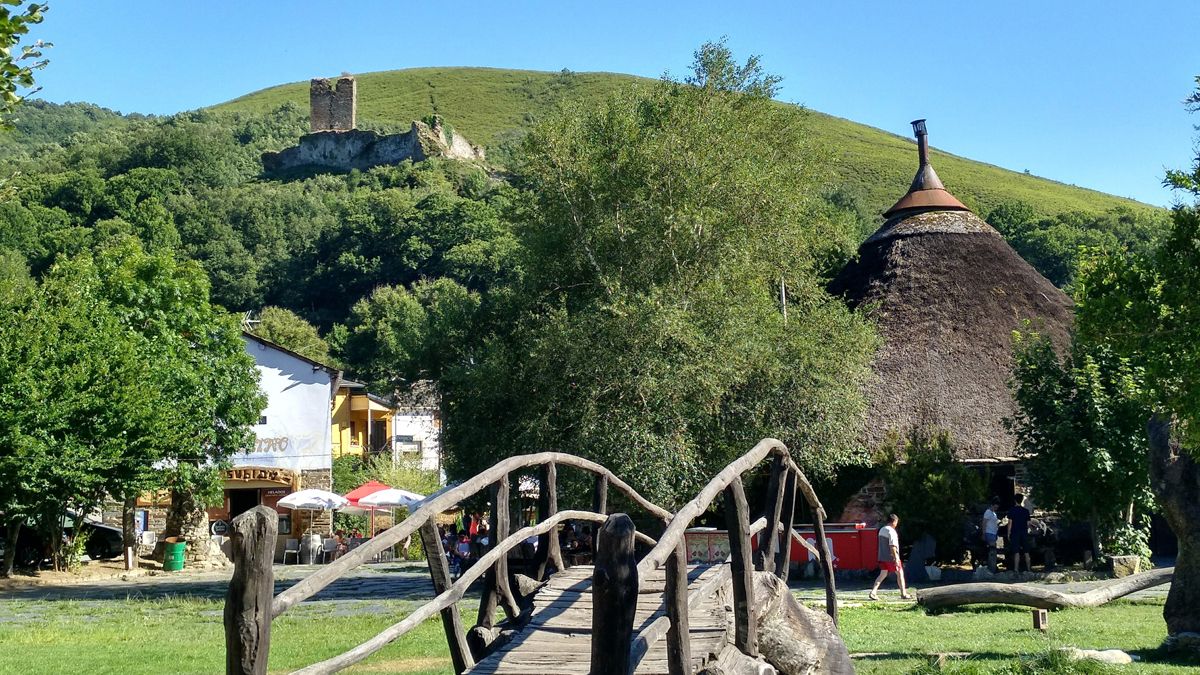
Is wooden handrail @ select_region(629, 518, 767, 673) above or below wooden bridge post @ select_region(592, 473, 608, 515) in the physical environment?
below

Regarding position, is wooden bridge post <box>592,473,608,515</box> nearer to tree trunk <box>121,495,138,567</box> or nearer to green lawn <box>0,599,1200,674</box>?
green lawn <box>0,599,1200,674</box>

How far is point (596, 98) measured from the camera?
110125mm

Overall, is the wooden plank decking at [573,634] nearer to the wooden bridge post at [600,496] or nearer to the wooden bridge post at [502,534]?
the wooden bridge post at [502,534]

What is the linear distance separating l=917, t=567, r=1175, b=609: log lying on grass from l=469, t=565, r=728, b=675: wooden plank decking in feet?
26.2

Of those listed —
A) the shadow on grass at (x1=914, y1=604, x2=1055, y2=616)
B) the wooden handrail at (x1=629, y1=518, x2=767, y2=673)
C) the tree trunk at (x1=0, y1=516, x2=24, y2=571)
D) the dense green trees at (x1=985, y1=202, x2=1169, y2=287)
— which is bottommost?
the tree trunk at (x1=0, y1=516, x2=24, y2=571)

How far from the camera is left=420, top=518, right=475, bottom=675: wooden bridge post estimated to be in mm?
6035

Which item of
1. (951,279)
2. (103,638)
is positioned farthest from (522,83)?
(103,638)

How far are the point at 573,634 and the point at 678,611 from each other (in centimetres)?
150

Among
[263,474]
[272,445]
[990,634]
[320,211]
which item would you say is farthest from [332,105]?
[990,634]

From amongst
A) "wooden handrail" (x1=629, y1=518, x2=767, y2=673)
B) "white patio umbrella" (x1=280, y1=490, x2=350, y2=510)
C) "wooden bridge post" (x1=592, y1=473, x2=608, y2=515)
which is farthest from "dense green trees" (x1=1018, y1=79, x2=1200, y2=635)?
"white patio umbrella" (x1=280, y1=490, x2=350, y2=510)

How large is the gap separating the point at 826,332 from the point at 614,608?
20268 mm

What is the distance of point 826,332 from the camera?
79.4 feet

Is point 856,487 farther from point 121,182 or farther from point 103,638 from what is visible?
point 121,182

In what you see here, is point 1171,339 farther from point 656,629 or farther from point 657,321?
point 657,321
